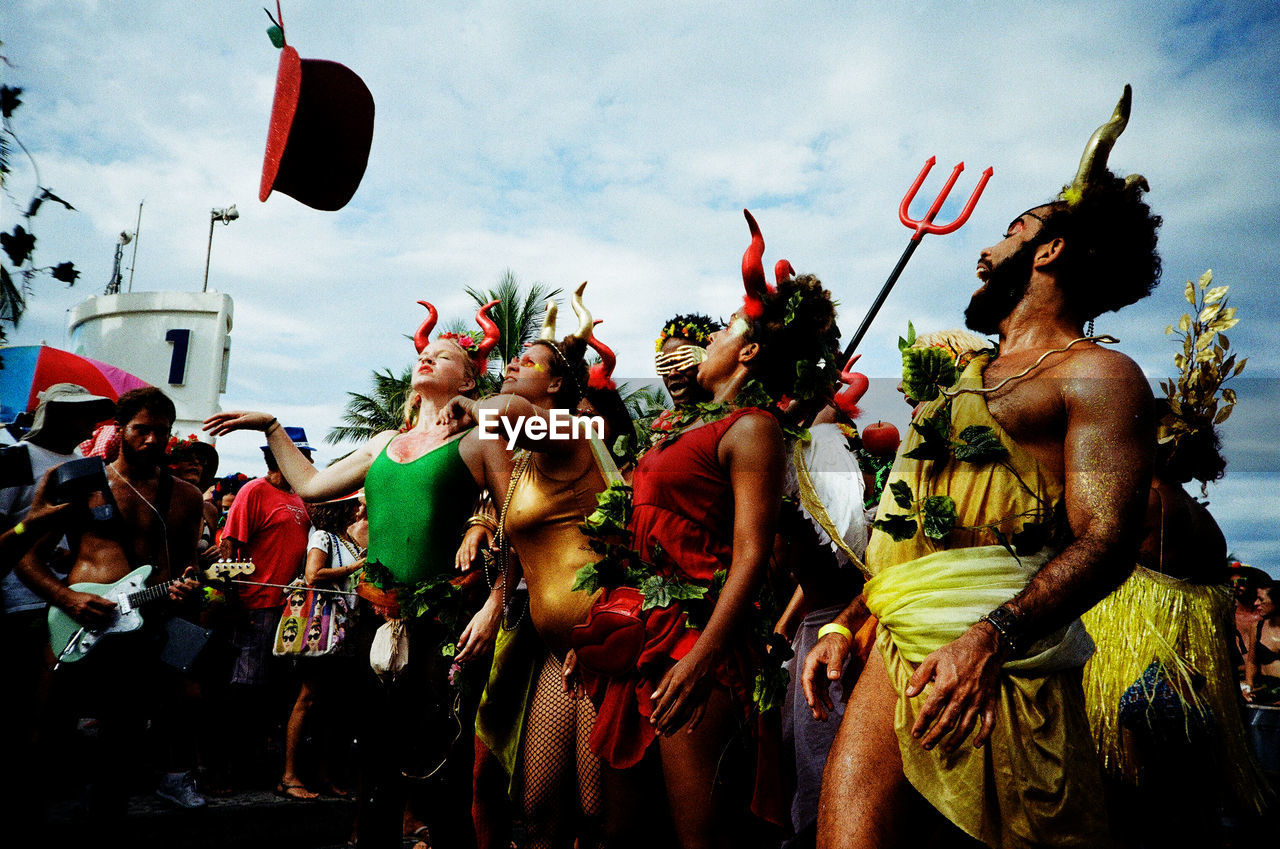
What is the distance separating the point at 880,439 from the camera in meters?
4.51

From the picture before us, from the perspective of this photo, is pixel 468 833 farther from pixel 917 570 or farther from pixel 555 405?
pixel 917 570

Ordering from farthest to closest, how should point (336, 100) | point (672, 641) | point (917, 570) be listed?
point (336, 100), point (672, 641), point (917, 570)

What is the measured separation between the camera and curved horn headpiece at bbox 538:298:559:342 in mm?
3961

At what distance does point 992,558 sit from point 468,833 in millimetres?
2826

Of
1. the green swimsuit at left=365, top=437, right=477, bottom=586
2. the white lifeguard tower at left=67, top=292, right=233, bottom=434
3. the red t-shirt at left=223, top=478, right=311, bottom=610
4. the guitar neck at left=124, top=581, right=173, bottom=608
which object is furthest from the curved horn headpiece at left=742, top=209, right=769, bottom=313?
the white lifeguard tower at left=67, top=292, right=233, bottom=434

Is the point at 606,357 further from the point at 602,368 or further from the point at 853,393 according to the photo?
the point at 853,393

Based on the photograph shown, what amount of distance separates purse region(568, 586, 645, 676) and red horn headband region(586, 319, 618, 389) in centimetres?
179

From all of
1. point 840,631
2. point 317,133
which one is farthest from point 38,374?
point 840,631

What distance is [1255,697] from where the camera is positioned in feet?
25.9

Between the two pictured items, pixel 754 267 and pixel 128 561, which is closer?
pixel 754 267

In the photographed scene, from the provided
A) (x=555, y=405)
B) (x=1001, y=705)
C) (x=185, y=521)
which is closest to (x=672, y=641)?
(x=1001, y=705)

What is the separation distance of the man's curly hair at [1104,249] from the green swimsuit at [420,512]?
2.44m

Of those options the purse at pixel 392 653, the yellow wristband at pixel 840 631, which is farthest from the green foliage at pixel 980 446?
the purse at pixel 392 653

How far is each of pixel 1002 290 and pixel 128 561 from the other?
440 cm
